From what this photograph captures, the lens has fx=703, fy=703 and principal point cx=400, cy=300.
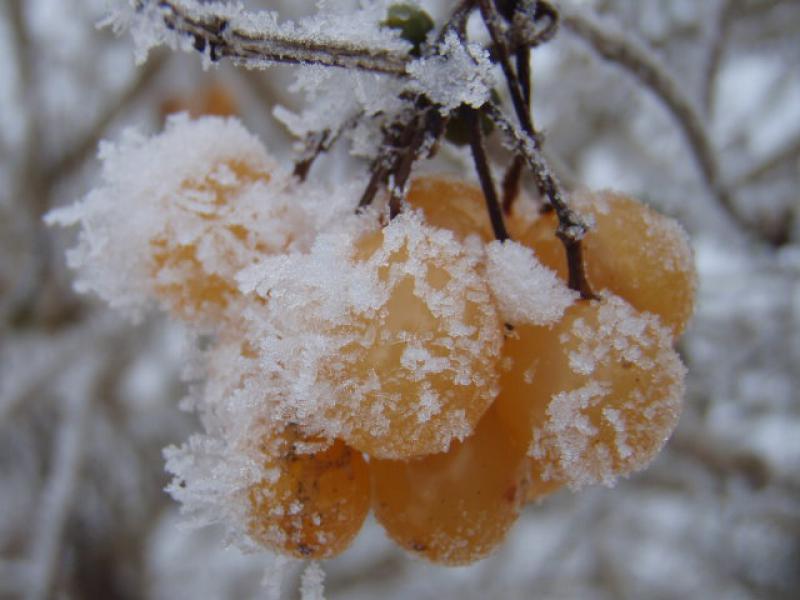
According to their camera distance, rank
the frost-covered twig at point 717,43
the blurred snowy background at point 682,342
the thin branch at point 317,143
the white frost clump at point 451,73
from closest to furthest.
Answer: the white frost clump at point 451,73 → the thin branch at point 317,143 → the frost-covered twig at point 717,43 → the blurred snowy background at point 682,342

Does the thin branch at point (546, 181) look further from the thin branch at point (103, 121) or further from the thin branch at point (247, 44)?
the thin branch at point (103, 121)

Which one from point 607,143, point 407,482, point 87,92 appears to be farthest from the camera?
point 87,92

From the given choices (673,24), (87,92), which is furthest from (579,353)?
(87,92)

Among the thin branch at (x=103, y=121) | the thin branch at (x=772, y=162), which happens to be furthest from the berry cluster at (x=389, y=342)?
the thin branch at (x=103, y=121)

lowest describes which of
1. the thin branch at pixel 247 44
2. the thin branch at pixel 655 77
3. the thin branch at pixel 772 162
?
the thin branch at pixel 247 44

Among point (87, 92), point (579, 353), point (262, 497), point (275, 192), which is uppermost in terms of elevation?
point (87, 92)

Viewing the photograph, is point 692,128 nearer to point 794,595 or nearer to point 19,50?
point 19,50

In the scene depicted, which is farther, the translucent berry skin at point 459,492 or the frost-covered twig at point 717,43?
the frost-covered twig at point 717,43

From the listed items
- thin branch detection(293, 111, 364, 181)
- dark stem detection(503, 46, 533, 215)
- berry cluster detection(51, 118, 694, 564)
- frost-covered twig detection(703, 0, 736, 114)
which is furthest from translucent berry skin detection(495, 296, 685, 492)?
frost-covered twig detection(703, 0, 736, 114)
